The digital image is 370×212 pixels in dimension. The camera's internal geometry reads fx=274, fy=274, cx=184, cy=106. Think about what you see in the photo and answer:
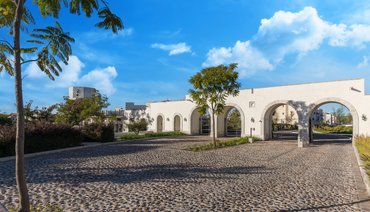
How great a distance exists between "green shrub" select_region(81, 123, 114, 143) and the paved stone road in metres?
9.32

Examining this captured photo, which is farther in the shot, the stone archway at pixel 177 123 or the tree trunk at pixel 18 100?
the stone archway at pixel 177 123

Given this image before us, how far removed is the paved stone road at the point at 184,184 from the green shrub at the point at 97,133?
30.6 feet

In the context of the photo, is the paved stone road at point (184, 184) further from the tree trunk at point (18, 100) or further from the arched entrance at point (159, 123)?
the arched entrance at point (159, 123)

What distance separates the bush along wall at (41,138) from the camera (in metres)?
13.9

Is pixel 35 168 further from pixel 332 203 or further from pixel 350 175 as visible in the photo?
pixel 350 175

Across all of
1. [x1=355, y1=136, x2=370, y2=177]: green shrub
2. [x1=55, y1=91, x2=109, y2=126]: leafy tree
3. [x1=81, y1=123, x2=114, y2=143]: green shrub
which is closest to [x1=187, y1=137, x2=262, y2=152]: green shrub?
[x1=81, y1=123, x2=114, y2=143]: green shrub

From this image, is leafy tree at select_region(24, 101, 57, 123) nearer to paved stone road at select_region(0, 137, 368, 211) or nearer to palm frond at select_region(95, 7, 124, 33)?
paved stone road at select_region(0, 137, 368, 211)

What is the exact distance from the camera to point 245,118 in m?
27.2

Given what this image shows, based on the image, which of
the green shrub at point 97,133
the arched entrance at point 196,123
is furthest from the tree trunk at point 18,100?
the arched entrance at point 196,123

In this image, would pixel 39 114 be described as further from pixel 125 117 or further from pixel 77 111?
pixel 125 117

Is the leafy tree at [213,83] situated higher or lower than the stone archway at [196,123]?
higher

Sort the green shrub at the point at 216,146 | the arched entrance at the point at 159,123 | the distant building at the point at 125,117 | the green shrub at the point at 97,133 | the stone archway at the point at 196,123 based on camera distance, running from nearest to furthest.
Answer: the green shrub at the point at 216,146 < the green shrub at the point at 97,133 < the stone archway at the point at 196,123 < the arched entrance at the point at 159,123 < the distant building at the point at 125,117

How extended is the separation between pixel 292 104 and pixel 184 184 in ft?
57.7

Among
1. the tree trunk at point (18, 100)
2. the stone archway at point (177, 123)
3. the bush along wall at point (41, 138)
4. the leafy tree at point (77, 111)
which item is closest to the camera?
the tree trunk at point (18, 100)
